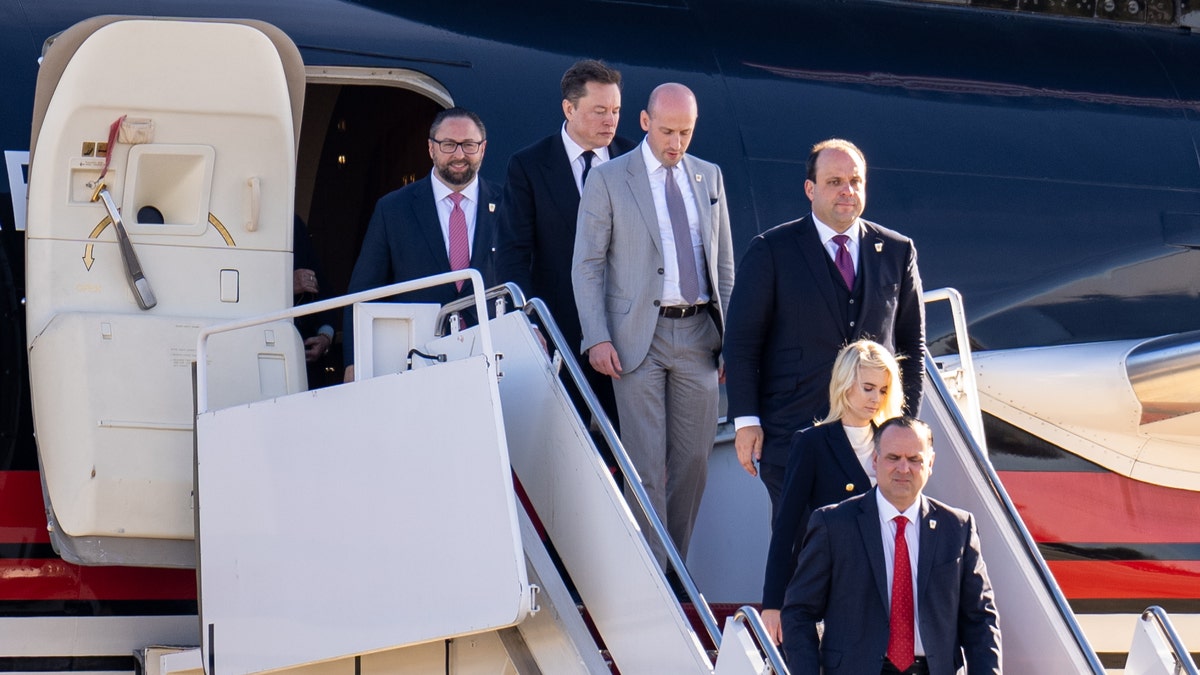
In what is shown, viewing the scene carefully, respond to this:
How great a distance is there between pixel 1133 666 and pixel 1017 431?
2.16 m

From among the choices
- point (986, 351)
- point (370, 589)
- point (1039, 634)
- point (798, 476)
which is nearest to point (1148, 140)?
point (986, 351)

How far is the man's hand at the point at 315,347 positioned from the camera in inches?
250

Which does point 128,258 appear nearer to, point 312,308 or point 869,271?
point 312,308

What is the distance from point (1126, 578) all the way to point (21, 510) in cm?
466

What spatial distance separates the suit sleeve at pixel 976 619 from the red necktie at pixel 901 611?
18 centimetres

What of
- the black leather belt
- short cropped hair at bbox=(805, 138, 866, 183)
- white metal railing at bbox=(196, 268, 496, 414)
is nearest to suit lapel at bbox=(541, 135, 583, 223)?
the black leather belt

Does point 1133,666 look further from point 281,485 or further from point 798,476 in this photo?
point 281,485

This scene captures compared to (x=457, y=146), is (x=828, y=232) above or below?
below

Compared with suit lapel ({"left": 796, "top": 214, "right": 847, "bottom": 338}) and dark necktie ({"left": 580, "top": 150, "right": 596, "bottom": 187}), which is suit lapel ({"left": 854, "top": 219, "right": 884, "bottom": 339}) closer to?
suit lapel ({"left": 796, "top": 214, "right": 847, "bottom": 338})

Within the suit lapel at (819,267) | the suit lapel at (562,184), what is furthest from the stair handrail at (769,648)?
the suit lapel at (562,184)

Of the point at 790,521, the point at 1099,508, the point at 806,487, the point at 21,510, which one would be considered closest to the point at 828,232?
the point at 806,487

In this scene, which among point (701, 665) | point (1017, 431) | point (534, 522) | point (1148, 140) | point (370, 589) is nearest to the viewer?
point (701, 665)

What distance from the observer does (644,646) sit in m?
4.79

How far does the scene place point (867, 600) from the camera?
14.1 feet
